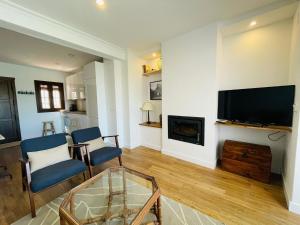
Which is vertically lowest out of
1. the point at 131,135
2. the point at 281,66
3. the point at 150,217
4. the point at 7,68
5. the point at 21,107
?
the point at 150,217

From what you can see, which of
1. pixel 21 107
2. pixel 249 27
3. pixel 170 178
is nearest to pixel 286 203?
pixel 170 178

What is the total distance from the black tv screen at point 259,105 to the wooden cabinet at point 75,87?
415 cm

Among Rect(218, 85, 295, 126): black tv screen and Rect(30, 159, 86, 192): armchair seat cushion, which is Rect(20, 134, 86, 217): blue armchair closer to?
Rect(30, 159, 86, 192): armchair seat cushion

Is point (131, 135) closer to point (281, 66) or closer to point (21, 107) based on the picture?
point (281, 66)

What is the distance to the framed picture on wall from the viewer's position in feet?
12.3

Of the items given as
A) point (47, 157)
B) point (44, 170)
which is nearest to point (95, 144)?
point (47, 157)

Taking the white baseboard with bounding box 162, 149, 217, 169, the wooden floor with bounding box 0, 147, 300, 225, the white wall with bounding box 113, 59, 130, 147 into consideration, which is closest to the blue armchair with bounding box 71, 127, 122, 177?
the wooden floor with bounding box 0, 147, 300, 225

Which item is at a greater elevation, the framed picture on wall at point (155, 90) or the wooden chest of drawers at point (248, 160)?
the framed picture on wall at point (155, 90)

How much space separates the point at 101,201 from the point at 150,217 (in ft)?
2.22

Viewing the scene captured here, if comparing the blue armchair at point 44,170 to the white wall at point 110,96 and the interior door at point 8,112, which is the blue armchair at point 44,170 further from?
the interior door at point 8,112

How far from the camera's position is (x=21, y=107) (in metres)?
4.71

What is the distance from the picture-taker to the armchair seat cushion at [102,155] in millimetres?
2273

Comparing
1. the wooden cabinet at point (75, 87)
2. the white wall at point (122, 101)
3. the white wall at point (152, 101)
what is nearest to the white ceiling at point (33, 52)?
the wooden cabinet at point (75, 87)

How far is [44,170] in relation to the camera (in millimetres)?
1887
